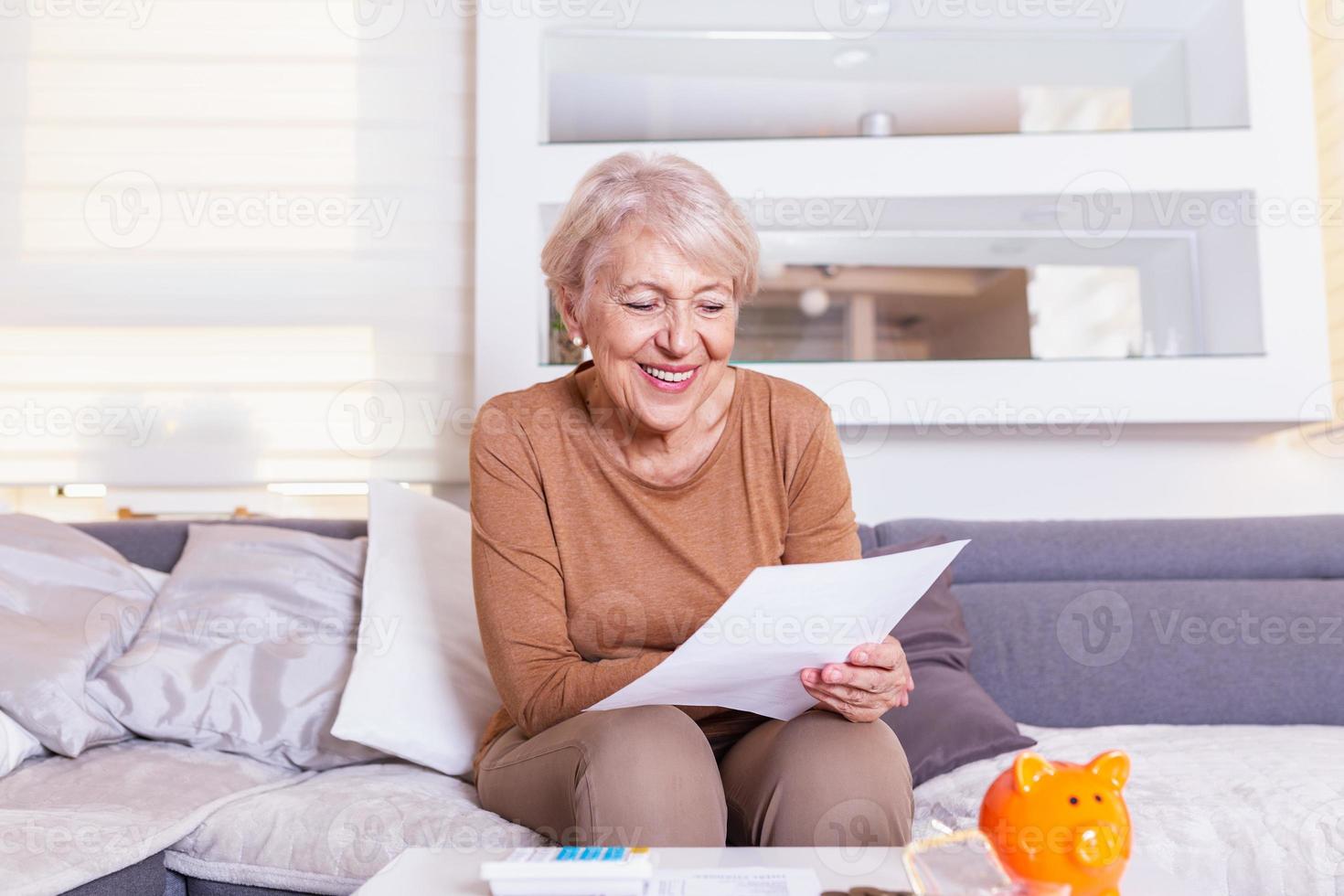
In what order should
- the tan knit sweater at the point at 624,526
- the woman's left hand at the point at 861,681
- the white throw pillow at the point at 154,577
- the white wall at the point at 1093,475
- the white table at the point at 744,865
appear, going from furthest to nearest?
the white wall at the point at 1093,475, the white throw pillow at the point at 154,577, the tan knit sweater at the point at 624,526, the woman's left hand at the point at 861,681, the white table at the point at 744,865

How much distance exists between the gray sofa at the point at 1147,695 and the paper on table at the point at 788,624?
39 centimetres

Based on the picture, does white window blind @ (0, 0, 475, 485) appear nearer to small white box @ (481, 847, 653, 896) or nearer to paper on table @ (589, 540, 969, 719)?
paper on table @ (589, 540, 969, 719)

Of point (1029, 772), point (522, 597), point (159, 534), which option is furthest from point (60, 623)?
point (1029, 772)

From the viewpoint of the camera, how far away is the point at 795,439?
146cm

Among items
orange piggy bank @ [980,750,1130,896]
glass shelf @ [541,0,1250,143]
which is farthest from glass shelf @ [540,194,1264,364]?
orange piggy bank @ [980,750,1130,896]

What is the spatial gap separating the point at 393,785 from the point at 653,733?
0.62 meters

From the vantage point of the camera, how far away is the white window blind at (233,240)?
2.43 m

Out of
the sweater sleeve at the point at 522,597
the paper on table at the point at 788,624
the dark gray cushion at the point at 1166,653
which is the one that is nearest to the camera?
the paper on table at the point at 788,624

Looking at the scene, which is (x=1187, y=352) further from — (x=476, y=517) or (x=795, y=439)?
(x=476, y=517)

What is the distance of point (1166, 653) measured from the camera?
6.26 feet

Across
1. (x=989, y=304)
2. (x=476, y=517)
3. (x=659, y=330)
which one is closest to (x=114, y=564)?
(x=476, y=517)

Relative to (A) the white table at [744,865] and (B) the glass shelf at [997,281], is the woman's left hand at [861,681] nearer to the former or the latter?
(A) the white table at [744,865]

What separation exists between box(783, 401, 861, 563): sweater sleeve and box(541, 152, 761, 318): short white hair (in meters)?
0.25

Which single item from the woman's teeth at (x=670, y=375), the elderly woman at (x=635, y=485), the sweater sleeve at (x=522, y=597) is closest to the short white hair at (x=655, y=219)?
the elderly woman at (x=635, y=485)
